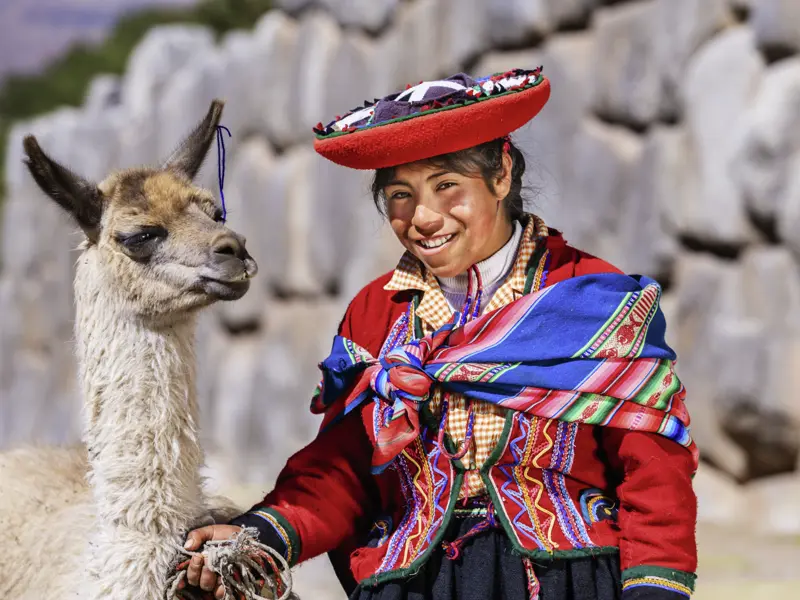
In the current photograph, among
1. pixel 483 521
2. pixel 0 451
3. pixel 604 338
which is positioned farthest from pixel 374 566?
pixel 0 451

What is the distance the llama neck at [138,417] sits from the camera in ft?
6.26

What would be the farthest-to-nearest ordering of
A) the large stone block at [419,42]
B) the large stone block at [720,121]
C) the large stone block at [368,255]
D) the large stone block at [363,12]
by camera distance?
the large stone block at [363,12] → the large stone block at [368,255] → the large stone block at [419,42] → the large stone block at [720,121]

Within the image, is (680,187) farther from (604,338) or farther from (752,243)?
(604,338)

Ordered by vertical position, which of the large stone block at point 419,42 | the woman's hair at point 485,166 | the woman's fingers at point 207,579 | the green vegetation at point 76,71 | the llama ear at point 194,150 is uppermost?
the green vegetation at point 76,71

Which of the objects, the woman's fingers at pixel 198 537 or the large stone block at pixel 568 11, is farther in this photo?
the large stone block at pixel 568 11

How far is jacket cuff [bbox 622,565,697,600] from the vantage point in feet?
5.58

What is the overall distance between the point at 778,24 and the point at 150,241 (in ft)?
13.1

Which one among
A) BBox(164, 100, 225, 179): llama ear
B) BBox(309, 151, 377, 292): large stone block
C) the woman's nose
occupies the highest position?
BBox(309, 151, 377, 292): large stone block

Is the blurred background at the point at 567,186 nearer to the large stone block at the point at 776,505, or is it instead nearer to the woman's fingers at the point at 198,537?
the large stone block at the point at 776,505

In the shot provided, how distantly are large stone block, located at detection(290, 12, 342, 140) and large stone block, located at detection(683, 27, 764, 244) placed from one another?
3681 millimetres

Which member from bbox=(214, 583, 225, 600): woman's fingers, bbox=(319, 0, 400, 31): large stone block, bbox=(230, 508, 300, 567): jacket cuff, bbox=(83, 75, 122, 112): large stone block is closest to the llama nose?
bbox=(230, 508, 300, 567): jacket cuff

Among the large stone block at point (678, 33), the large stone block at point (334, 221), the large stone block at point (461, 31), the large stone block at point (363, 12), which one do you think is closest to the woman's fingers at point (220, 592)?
the large stone block at point (678, 33)

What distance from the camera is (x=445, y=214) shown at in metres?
1.87

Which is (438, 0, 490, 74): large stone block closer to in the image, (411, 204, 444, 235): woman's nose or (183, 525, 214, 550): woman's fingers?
(411, 204, 444, 235): woman's nose
